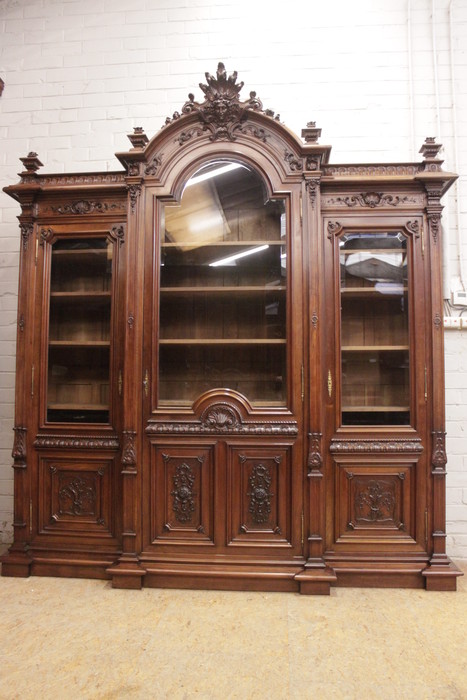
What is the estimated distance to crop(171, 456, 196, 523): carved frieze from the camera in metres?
2.22

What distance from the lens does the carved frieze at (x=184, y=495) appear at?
2219 millimetres

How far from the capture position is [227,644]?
1.72 meters

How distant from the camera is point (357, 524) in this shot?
7.30 feet

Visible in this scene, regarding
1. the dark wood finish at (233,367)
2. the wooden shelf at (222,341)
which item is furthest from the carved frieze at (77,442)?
the wooden shelf at (222,341)

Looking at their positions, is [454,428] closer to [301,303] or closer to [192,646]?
[301,303]

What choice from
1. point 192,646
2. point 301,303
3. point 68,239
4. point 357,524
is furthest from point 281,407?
point 68,239

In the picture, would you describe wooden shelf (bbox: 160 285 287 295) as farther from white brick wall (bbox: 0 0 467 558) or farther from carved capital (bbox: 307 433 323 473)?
white brick wall (bbox: 0 0 467 558)

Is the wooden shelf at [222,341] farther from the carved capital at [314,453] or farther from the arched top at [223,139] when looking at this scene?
the arched top at [223,139]

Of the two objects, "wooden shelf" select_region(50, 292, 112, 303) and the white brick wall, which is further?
the white brick wall

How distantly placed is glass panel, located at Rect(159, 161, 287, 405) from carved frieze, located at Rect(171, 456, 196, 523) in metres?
0.36

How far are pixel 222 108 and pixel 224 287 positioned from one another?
89cm

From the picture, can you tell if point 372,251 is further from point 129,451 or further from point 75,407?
point 75,407

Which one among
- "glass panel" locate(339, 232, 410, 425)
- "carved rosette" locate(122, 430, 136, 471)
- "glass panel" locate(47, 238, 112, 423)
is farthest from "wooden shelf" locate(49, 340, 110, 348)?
"glass panel" locate(339, 232, 410, 425)

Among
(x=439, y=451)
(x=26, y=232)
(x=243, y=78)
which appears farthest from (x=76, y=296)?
(x=439, y=451)
